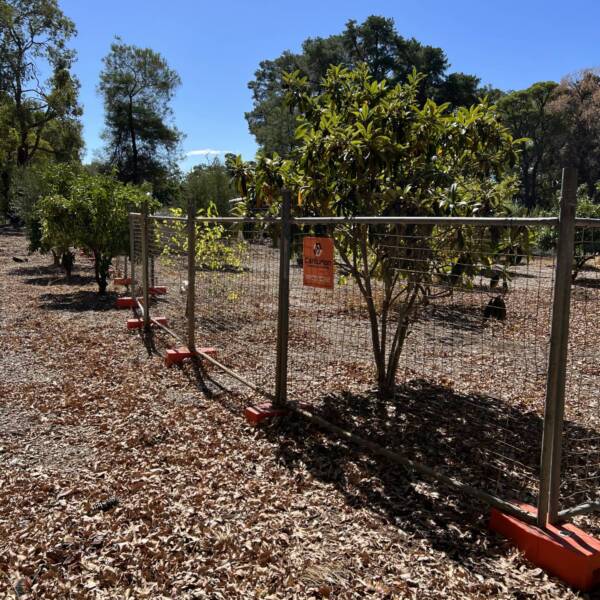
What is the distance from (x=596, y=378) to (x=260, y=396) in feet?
13.5

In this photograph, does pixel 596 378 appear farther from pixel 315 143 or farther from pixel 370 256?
pixel 315 143

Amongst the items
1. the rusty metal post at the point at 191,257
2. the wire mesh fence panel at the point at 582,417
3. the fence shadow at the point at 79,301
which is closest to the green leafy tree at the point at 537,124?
the fence shadow at the point at 79,301

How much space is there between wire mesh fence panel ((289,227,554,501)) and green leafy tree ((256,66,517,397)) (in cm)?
4

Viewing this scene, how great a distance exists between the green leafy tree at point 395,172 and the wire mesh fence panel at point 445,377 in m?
0.04

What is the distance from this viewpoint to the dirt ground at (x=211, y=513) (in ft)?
9.11

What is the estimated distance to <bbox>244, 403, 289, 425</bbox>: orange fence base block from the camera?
4.85 m

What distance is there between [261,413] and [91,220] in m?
8.49

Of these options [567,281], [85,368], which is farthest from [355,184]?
[85,368]

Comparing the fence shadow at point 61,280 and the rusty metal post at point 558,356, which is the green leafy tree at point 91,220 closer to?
the fence shadow at point 61,280

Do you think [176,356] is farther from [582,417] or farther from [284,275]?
[582,417]

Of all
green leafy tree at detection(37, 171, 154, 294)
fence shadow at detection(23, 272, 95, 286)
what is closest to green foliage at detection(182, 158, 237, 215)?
fence shadow at detection(23, 272, 95, 286)

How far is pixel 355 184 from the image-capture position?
4641 millimetres

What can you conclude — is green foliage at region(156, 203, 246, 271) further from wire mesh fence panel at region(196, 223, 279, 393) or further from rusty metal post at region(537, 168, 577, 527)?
rusty metal post at region(537, 168, 577, 527)

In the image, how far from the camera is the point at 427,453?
4.26 m
